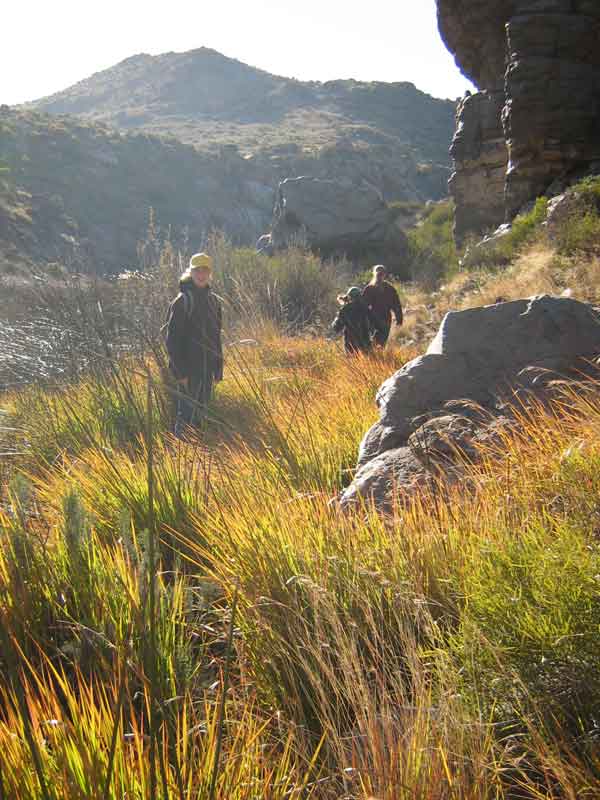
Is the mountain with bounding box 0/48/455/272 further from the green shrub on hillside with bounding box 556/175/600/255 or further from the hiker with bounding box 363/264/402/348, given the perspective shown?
the green shrub on hillside with bounding box 556/175/600/255

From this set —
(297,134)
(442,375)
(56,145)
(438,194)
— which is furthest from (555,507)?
(297,134)

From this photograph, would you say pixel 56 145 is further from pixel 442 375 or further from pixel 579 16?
pixel 442 375

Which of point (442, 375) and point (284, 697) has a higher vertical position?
point (442, 375)

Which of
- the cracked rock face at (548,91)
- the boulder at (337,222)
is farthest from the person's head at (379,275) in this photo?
the boulder at (337,222)

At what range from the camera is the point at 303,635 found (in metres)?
2.32

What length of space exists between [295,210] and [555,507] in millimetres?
26873

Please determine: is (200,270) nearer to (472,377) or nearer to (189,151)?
(472,377)

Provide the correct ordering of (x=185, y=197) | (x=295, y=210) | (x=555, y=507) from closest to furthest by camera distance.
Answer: (x=555, y=507) < (x=295, y=210) < (x=185, y=197)

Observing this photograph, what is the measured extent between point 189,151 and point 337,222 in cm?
4028

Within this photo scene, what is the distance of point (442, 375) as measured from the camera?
4348 mm

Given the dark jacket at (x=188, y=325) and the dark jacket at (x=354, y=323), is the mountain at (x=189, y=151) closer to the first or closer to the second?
the dark jacket at (x=188, y=325)

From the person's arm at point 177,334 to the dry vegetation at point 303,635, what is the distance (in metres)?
2.26

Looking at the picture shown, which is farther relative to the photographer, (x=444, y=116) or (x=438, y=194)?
(x=444, y=116)

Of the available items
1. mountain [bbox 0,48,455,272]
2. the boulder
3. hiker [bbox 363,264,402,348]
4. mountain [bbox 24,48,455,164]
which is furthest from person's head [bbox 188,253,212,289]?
mountain [bbox 24,48,455,164]
